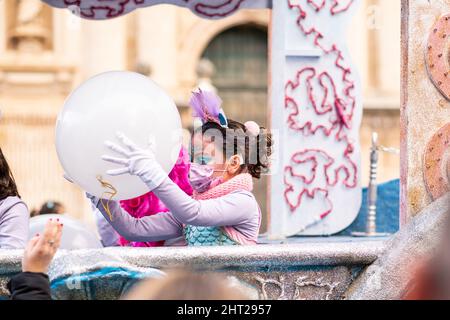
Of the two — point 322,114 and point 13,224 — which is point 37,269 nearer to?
point 13,224

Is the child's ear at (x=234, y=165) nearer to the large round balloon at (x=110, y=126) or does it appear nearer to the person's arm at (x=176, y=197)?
the person's arm at (x=176, y=197)

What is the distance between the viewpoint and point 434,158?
509 cm

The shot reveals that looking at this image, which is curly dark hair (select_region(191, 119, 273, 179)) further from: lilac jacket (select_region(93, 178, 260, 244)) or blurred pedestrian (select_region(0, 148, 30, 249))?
blurred pedestrian (select_region(0, 148, 30, 249))

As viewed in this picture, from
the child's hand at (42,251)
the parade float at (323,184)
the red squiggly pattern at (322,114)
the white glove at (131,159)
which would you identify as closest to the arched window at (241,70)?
the parade float at (323,184)

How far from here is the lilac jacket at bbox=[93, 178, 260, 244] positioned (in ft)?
14.3

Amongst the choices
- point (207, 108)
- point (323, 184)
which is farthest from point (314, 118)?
point (207, 108)

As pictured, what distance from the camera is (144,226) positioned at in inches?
192

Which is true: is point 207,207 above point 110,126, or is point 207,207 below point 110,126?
below

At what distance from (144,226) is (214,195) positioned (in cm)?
39

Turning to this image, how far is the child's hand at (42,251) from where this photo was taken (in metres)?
3.23

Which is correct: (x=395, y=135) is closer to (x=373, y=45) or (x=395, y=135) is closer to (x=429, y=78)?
(x=373, y=45)

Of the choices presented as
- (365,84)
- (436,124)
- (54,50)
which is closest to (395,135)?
(365,84)

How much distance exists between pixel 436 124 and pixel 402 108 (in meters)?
0.16

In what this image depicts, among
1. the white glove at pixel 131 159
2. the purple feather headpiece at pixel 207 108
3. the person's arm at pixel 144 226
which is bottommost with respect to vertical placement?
the person's arm at pixel 144 226
